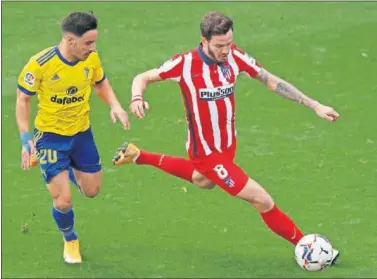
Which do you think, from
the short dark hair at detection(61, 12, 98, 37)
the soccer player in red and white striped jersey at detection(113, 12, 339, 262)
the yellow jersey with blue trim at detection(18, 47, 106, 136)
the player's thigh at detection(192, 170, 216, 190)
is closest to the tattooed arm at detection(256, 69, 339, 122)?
the soccer player in red and white striped jersey at detection(113, 12, 339, 262)

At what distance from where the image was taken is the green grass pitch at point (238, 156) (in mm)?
12422

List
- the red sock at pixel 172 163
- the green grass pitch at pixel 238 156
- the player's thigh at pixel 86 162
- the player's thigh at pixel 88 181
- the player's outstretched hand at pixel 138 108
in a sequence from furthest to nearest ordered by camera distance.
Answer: the red sock at pixel 172 163 < the green grass pitch at pixel 238 156 < the player's thigh at pixel 88 181 < the player's thigh at pixel 86 162 < the player's outstretched hand at pixel 138 108

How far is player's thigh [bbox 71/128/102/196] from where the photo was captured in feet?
39.7

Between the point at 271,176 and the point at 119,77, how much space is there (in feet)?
14.4

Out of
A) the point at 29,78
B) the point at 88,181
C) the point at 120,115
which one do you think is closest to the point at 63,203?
the point at 88,181

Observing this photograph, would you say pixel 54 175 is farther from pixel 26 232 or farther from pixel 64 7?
pixel 64 7

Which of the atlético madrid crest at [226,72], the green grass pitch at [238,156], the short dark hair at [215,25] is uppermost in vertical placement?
the short dark hair at [215,25]

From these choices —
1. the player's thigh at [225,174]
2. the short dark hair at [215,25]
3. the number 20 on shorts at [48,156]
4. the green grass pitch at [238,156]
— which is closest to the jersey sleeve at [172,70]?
the short dark hair at [215,25]

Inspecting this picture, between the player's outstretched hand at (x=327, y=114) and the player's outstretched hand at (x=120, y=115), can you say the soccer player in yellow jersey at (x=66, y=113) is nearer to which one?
the player's outstretched hand at (x=120, y=115)

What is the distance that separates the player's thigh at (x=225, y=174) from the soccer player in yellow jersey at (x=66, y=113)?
1070 mm

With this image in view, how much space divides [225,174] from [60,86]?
6.02 feet

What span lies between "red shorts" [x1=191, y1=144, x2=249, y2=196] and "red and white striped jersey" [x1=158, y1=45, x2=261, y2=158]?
0.07 metres

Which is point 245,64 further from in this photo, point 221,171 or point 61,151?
point 61,151

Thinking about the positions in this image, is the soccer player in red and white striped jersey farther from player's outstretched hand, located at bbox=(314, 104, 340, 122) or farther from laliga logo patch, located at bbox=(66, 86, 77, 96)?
laliga logo patch, located at bbox=(66, 86, 77, 96)
